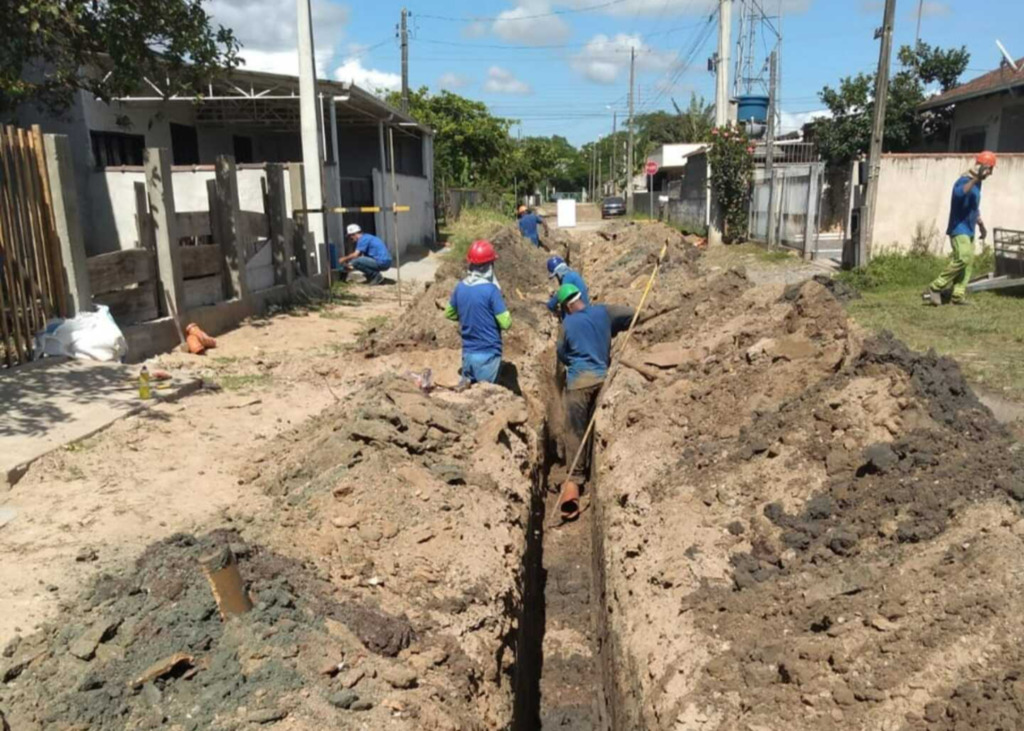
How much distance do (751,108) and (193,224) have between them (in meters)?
18.9

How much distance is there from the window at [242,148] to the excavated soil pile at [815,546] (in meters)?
17.6

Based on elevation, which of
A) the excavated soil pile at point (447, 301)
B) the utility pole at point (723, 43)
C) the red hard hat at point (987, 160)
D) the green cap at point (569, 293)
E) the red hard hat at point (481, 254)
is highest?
the utility pole at point (723, 43)

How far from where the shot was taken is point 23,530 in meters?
5.07

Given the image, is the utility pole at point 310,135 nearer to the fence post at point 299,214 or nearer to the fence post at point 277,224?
the fence post at point 299,214

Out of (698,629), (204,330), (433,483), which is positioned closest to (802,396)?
(698,629)

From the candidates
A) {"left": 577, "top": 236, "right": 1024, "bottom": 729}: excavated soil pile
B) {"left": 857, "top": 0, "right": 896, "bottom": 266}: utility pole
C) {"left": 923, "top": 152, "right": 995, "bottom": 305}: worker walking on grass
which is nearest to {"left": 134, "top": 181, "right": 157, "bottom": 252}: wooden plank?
{"left": 577, "top": 236, "right": 1024, "bottom": 729}: excavated soil pile

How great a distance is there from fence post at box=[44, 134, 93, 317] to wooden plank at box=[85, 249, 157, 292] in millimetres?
206

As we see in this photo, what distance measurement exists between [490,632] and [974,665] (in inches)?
93.1

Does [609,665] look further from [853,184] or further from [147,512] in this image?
[853,184]

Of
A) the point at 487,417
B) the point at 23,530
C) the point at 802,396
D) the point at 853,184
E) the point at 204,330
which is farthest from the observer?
the point at 853,184

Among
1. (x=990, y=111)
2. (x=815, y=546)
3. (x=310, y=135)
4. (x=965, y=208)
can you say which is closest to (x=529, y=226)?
(x=310, y=135)

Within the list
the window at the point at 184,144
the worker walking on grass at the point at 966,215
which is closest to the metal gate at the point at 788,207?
the worker walking on grass at the point at 966,215

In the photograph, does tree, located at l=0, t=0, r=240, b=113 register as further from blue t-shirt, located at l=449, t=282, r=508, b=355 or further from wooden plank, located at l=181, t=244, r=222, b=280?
blue t-shirt, located at l=449, t=282, r=508, b=355

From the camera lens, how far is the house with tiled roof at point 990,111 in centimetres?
1845
